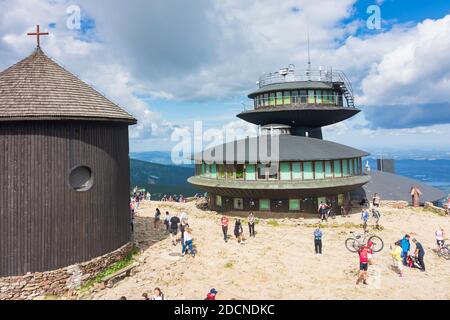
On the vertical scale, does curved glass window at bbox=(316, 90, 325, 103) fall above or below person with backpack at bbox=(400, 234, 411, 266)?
above

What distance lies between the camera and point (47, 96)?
16656 mm

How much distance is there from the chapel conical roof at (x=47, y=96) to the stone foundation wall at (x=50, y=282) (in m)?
7.18

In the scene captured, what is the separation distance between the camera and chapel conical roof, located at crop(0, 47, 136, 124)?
614 inches

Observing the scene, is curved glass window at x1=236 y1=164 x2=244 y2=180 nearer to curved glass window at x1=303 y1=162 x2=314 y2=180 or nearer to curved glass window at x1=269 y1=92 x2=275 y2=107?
curved glass window at x1=303 y1=162 x2=314 y2=180

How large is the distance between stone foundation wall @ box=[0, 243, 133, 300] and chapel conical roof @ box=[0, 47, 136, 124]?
283 inches

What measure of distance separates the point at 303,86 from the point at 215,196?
20186mm

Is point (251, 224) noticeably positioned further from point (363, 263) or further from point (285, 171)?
point (363, 263)

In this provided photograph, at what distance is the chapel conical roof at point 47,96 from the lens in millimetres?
15608

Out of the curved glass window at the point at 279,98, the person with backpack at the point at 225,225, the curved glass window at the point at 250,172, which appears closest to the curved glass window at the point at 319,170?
the curved glass window at the point at 250,172

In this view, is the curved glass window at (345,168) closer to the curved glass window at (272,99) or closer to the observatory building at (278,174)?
the observatory building at (278,174)

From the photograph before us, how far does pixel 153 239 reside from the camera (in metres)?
24.2

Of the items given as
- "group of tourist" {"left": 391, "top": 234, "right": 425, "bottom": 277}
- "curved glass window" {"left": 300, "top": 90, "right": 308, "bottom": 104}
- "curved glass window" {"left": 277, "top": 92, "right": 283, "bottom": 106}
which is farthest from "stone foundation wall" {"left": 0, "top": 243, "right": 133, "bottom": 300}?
"curved glass window" {"left": 300, "top": 90, "right": 308, "bottom": 104}
